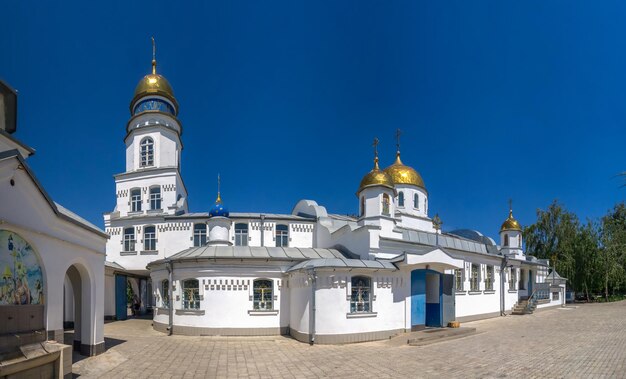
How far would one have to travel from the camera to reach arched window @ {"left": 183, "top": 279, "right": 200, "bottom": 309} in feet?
52.6

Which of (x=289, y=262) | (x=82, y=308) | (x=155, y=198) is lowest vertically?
(x=82, y=308)

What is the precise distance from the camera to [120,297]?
21.9 metres

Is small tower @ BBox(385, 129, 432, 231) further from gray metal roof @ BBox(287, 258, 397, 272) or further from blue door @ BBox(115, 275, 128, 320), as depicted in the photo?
blue door @ BBox(115, 275, 128, 320)

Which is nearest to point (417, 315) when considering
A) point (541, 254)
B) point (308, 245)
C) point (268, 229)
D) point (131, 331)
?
point (308, 245)

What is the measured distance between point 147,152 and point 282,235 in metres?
10.3

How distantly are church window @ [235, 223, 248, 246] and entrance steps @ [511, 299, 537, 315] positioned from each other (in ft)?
60.6

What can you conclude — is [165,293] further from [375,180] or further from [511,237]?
[511,237]

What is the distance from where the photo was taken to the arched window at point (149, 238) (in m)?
22.4

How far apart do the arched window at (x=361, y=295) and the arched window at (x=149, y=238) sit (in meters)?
13.5

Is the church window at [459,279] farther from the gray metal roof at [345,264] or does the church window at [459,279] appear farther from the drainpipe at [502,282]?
the gray metal roof at [345,264]

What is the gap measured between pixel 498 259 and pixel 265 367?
63.1 feet

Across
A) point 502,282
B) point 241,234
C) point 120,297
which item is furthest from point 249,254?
point 502,282

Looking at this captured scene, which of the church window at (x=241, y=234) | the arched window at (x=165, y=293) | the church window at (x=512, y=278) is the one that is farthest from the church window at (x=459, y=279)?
the arched window at (x=165, y=293)

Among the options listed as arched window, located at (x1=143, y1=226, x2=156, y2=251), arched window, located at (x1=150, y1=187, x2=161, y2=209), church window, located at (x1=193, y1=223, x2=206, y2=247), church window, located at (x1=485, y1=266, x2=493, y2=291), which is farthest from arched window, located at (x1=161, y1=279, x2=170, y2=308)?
church window, located at (x1=485, y1=266, x2=493, y2=291)
